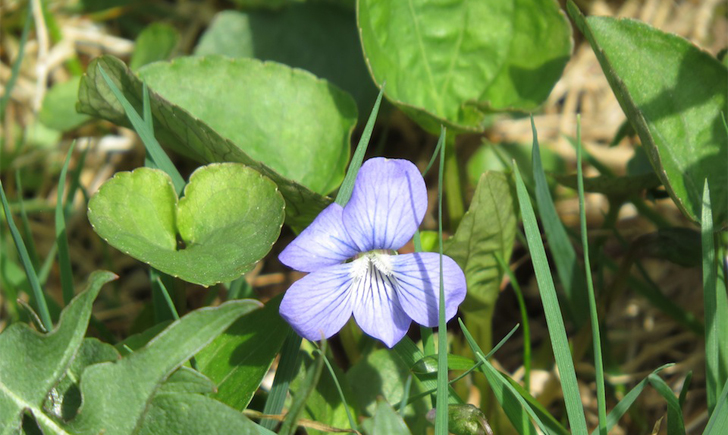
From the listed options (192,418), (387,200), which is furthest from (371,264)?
(192,418)

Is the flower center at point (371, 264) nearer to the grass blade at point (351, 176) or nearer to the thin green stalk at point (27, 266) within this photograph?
the grass blade at point (351, 176)

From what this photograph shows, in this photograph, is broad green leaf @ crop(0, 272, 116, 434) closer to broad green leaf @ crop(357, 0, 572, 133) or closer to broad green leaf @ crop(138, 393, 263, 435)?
broad green leaf @ crop(138, 393, 263, 435)

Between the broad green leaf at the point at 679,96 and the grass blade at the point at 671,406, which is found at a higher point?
the broad green leaf at the point at 679,96

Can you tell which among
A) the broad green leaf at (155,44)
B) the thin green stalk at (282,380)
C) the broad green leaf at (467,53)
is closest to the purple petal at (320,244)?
the thin green stalk at (282,380)

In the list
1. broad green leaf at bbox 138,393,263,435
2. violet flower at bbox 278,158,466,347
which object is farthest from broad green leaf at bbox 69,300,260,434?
violet flower at bbox 278,158,466,347

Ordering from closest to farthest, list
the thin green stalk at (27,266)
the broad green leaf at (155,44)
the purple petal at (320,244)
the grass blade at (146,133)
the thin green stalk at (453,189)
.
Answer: the purple petal at (320,244) < the thin green stalk at (27,266) < the grass blade at (146,133) < the thin green stalk at (453,189) < the broad green leaf at (155,44)

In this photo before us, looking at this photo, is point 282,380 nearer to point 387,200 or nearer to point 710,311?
point 387,200

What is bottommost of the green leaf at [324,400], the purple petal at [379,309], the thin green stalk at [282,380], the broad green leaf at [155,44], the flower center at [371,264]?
the green leaf at [324,400]
